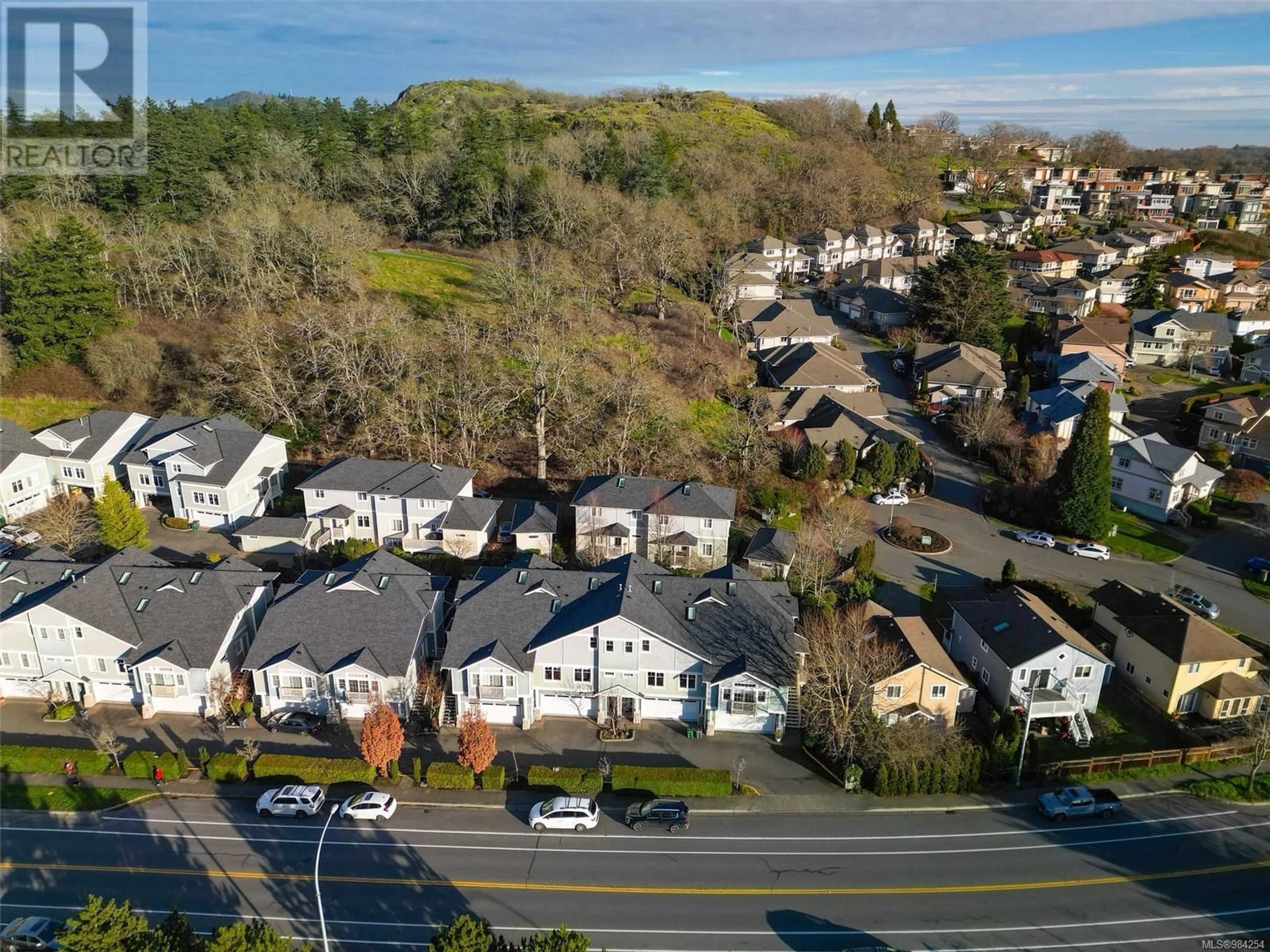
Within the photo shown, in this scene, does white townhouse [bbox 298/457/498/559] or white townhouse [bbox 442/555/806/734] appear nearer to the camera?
white townhouse [bbox 442/555/806/734]

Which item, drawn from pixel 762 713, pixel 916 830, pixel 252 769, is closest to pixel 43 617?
pixel 252 769

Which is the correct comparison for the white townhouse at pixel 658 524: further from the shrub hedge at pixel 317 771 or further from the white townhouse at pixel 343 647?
the shrub hedge at pixel 317 771

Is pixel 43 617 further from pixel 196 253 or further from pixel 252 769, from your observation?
pixel 196 253

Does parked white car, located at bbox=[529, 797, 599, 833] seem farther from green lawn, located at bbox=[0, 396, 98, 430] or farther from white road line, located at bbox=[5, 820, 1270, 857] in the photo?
green lawn, located at bbox=[0, 396, 98, 430]

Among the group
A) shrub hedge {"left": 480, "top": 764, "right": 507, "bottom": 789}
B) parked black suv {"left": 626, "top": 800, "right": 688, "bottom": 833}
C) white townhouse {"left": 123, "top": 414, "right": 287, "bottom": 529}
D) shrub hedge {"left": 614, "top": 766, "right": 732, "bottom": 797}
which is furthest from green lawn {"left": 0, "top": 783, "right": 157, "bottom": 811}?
white townhouse {"left": 123, "top": 414, "right": 287, "bottom": 529}

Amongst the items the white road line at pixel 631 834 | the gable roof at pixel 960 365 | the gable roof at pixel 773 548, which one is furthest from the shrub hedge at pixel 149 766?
the gable roof at pixel 960 365

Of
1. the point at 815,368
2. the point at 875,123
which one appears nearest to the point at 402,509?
the point at 815,368
